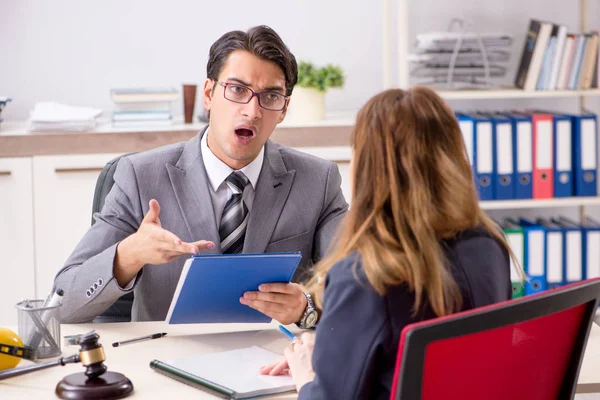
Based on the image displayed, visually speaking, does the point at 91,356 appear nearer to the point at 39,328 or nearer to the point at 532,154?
the point at 39,328

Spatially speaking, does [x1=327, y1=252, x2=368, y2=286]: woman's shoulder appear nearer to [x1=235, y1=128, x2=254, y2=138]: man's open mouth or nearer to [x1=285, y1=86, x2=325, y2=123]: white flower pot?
[x1=235, y1=128, x2=254, y2=138]: man's open mouth

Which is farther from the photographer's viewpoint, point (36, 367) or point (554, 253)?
point (554, 253)

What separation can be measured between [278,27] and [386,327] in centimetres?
262

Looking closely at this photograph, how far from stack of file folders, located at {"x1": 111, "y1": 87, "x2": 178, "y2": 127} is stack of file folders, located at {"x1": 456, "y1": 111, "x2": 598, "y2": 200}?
1.16 metres

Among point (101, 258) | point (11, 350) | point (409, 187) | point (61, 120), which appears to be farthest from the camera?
point (61, 120)

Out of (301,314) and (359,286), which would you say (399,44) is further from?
(359,286)

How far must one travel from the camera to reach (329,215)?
214 centimetres

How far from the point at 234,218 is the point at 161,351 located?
50cm

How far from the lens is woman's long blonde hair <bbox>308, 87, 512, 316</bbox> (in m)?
1.19

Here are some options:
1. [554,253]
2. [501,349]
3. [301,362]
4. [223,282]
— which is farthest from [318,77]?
[501,349]

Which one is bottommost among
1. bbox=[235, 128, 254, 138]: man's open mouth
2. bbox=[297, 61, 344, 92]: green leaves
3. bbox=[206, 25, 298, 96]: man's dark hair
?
bbox=[235, 128, 254, 138]: man's open mouth

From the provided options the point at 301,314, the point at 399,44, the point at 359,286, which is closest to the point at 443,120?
the point at 359,286

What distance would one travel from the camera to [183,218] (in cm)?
200

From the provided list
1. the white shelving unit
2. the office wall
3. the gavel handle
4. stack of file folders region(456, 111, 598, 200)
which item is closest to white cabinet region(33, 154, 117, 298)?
the office wall
